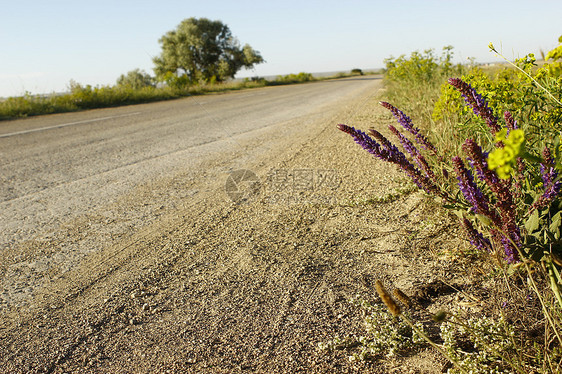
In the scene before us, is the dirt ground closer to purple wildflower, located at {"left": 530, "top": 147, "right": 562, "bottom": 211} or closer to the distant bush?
purple wildflower, located at {"left": 530, "top": 147, "right": 562, "bottom": 211}

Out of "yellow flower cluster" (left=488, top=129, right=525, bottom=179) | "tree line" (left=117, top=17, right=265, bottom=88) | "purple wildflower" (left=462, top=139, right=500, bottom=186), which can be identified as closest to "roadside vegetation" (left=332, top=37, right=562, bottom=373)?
"purple wildflower" (left=462, top=139, right=500, bottom=186)

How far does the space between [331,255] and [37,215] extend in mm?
2603

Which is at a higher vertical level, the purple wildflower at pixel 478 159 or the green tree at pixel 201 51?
the green tree at pixel 201 51

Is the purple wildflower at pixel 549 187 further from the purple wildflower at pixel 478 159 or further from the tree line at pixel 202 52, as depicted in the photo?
the tree line at pixel 202 52

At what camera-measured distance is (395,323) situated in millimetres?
1672

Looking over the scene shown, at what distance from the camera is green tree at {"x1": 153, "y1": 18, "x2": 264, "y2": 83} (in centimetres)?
4578

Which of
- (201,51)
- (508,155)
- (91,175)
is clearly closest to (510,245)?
(508,155)

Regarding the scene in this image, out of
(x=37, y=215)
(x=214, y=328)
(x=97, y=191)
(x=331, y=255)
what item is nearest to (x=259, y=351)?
(x=214, y=328)

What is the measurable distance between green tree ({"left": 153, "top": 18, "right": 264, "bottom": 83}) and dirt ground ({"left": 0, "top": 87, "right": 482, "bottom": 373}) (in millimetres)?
44394

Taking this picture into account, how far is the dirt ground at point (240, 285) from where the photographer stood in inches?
63.0

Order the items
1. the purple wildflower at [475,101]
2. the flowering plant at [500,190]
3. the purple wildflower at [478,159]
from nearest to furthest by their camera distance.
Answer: the purple wildflower at [478,159]
the flowering plant at [500,190]
the purple wildflower at [475,101]

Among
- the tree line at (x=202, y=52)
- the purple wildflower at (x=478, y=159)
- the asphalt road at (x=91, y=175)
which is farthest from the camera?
the tree line at (x=202, y=52)
